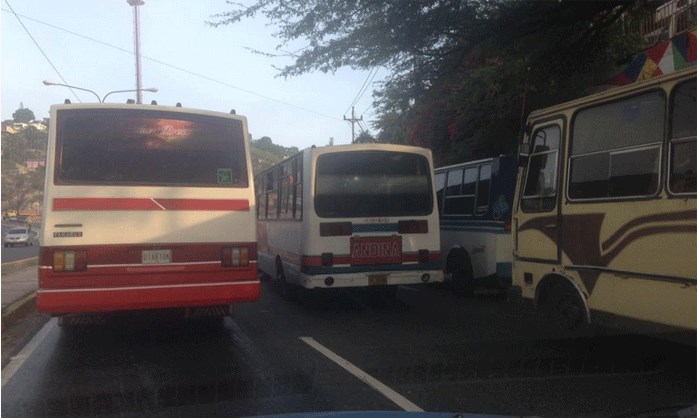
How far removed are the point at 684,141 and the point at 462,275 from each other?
7.20 meters

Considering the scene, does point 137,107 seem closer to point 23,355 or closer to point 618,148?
point 23,355

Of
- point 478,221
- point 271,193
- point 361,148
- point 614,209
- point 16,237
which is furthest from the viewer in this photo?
point 16,237

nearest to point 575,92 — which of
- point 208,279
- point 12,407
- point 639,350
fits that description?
point 639,350

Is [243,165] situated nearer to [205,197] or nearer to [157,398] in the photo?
[205,197]

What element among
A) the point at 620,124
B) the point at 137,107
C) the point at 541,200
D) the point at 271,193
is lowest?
the point at 541,200

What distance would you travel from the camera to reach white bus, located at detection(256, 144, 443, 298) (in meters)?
10.5

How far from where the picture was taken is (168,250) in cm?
776

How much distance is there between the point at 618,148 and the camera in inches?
259

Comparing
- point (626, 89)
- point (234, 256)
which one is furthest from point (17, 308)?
point (626, 89)

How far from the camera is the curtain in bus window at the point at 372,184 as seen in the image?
10648mm

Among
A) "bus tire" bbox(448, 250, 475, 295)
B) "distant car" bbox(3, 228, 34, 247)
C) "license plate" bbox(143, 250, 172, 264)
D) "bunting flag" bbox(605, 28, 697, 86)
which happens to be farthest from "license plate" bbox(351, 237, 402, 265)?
"distant car" bbox(3, 228, 34, 247)

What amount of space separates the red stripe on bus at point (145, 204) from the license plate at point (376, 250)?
2847mm

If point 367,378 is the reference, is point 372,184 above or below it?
above

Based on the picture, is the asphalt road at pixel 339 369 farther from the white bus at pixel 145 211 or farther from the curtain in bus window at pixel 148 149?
the curtain in bus window at pixel 148 149
